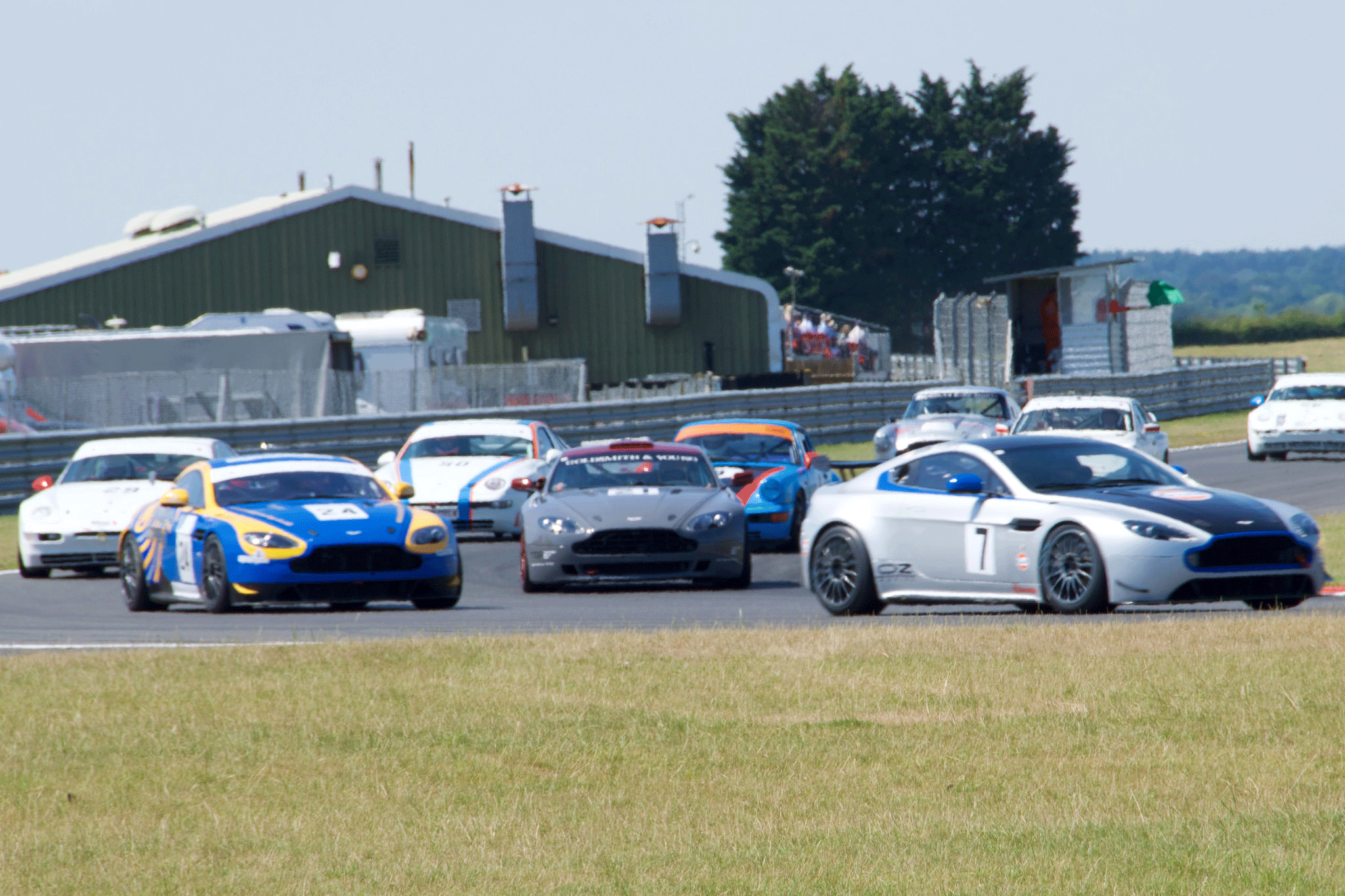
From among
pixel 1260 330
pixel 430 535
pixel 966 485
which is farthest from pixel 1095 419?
pixel 1260 330

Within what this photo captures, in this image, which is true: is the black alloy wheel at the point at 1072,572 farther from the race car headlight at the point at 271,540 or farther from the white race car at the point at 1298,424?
the white race car at the point at 1298,424

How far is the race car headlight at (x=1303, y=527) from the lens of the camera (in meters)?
12.0

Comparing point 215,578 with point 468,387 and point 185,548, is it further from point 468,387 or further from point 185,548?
point 468,387

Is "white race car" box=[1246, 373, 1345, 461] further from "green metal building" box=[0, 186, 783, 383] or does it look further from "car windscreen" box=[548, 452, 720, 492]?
"green metal building" box=[0, 186, 783, 383]

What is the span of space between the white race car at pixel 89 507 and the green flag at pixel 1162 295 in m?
41.1

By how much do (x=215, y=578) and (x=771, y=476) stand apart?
685 cm

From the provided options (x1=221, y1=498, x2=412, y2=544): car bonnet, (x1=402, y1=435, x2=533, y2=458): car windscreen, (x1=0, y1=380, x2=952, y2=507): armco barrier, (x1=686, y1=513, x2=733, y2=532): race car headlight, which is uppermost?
(x1=0, y1=380, x2=952, y2=507): armco barrier

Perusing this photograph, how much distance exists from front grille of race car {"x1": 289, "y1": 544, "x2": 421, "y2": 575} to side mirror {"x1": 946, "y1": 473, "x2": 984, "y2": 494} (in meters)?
4.34

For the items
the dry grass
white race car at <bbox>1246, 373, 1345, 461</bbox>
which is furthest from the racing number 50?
white race car at <bbox>1246, 373, 1345, 461</bbox>

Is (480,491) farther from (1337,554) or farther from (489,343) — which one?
(489,343)

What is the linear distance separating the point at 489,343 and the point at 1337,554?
34550mm

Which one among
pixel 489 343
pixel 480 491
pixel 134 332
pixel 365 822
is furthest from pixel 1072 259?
pixel 365 822

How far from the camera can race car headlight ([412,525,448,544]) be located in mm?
14758

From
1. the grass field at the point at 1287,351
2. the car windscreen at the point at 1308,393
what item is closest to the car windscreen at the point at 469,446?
the car windscreen at the point at 1308,393
